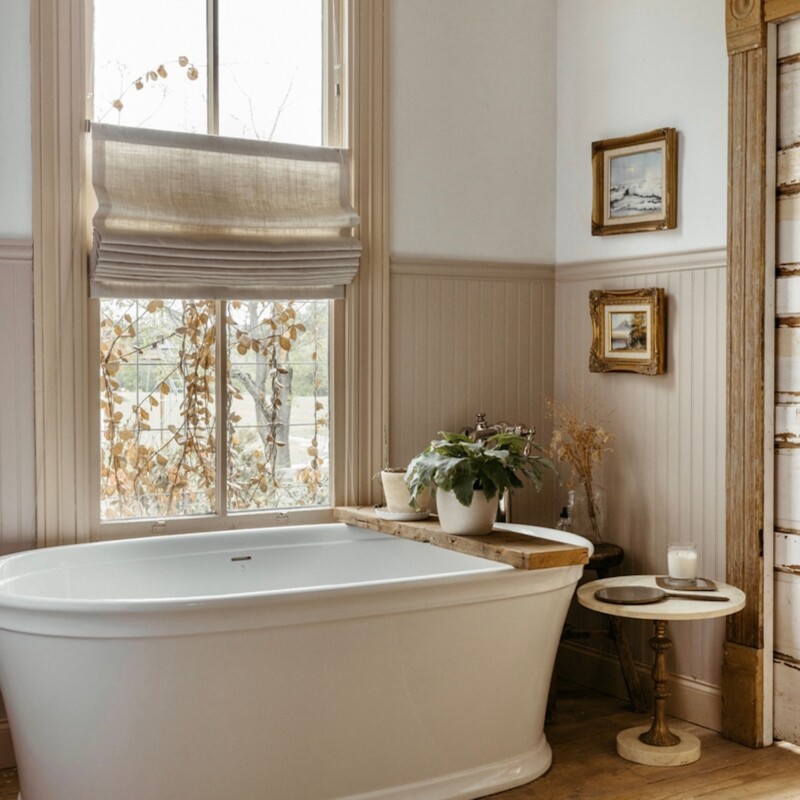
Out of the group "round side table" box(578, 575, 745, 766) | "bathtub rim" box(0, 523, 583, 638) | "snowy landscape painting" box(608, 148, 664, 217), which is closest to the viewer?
"bathtub rim" box(0, 523, 583, 638)

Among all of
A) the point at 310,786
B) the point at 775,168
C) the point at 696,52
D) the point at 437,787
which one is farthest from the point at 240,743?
the point at 696,52

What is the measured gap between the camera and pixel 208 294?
3.71m

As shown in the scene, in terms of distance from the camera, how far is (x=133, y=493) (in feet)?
12.0

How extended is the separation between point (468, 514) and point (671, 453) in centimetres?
95

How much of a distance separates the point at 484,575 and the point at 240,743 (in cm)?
83

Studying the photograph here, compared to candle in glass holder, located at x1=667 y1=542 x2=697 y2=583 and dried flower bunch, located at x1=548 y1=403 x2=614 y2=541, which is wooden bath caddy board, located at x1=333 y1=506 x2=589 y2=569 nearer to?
candle in glass holder, located at x1=667 y1=542 x2=697 y2=583

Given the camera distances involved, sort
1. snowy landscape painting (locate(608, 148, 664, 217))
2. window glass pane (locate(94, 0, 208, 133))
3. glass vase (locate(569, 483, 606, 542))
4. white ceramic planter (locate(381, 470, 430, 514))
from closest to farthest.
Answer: window glass pane (locate(94, 0, 208, 133))
white ceramic planter (locate(381, 470, 430, 514))
snowy landscape painting (locate(608, 148, 664, 217))
glass vase (locate(569, 483, 606, 542))

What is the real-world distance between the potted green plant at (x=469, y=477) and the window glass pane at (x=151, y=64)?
4.91 feet

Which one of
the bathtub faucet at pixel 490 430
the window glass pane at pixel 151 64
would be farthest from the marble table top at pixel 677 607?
the window glass pane at pixel 151 64

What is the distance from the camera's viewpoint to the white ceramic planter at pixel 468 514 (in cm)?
337

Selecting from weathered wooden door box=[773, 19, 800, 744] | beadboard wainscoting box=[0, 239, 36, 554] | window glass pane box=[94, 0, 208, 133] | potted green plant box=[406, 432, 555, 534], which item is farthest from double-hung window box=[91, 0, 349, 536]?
weathered wooden door box=[773, 19, 800, 744]

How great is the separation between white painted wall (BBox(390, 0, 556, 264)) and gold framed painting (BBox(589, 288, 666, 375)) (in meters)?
0.47

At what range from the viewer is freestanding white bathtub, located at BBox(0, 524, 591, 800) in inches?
102

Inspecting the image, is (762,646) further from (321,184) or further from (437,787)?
(321,184)
